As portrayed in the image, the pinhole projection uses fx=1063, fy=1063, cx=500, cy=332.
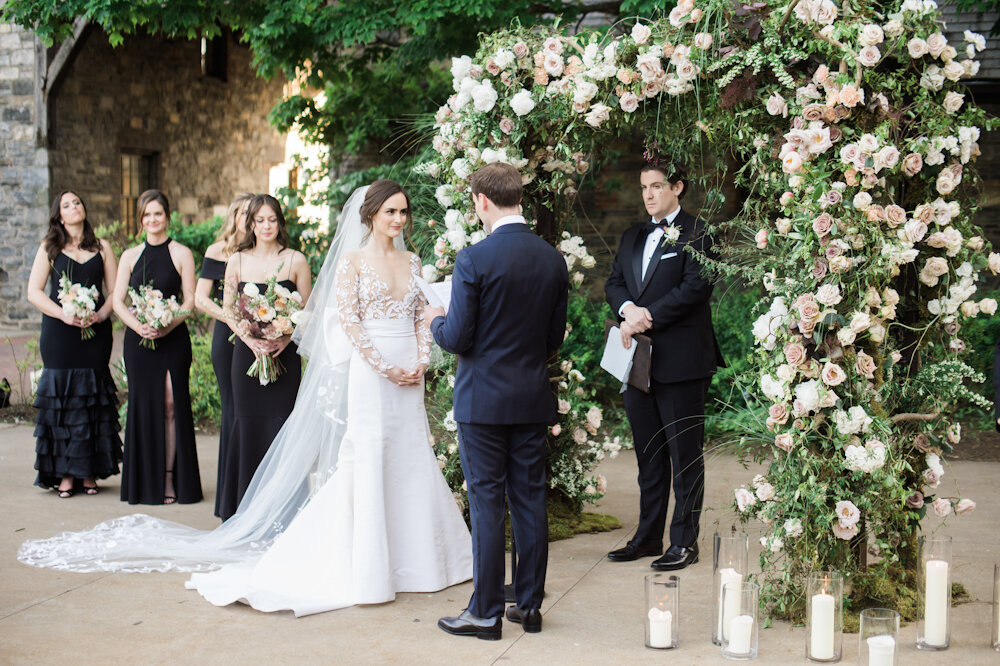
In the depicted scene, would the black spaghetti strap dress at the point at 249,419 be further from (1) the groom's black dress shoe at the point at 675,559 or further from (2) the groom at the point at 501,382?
(1) the groom's black dress shoe at the point at 675,559

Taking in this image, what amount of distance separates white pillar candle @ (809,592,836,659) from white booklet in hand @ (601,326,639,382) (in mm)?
1781

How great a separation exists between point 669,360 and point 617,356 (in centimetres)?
30

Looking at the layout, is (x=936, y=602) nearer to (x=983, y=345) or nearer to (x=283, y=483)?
(x=283, y=483)

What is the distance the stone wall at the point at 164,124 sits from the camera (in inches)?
653

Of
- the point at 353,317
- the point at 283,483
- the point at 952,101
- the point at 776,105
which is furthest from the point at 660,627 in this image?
the point at 952,101

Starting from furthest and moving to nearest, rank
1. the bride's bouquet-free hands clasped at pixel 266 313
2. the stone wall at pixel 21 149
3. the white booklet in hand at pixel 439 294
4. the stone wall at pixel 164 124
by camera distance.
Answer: the stone wall at pixel 164 124 → the stone wall at pixel 21 149 → the bride's bouquet-free hands clasped at pixel 266 313 → the white booklet in hand at pixel 439 294

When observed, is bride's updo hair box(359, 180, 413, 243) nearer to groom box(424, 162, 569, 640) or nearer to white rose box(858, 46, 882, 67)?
groom box(424, 162, 569, 640)

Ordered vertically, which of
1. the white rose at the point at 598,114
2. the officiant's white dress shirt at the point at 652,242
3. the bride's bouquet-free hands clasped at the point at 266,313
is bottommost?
the bride's bouquet-free hands clasped at the point at 266,313

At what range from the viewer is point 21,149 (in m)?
16.2

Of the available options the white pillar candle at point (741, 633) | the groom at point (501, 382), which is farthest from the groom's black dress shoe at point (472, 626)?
the white pillar candle at point (741, 633)

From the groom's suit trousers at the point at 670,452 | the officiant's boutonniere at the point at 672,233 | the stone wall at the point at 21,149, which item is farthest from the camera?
Answer: the stone wall at the point at 21,149

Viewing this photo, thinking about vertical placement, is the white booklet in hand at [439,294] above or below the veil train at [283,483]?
above

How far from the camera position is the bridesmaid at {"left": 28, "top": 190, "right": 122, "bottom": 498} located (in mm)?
6914

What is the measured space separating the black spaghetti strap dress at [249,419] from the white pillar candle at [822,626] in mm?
3348
